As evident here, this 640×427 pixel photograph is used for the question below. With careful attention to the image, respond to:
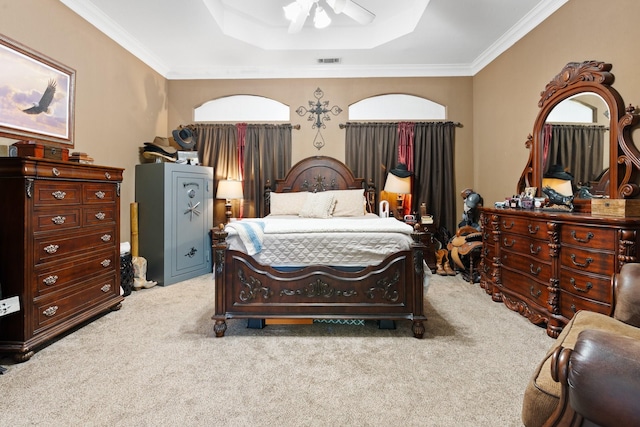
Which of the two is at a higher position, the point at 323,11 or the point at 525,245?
the point at 323,11

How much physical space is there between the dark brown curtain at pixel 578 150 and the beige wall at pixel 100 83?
4.66 metres

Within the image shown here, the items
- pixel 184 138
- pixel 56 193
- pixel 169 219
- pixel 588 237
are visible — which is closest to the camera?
pixel 588 237

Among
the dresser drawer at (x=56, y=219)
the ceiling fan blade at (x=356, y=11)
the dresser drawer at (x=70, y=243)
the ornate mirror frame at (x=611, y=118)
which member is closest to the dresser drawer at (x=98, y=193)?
the dresser drawer at (x=56, y=219)

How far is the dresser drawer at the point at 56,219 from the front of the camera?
2055 mm

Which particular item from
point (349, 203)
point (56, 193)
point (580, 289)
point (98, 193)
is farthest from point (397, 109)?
point (56, 193)

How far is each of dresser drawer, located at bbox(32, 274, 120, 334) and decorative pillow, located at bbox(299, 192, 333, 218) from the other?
2138 mm

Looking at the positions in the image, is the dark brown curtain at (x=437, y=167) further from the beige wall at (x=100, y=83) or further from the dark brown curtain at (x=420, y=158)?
the beige wall at (x=100, y=83)

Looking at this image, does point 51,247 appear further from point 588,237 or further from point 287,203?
point 588,237

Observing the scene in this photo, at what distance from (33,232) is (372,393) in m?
2.36

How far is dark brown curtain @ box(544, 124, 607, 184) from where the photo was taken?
97.4 inches

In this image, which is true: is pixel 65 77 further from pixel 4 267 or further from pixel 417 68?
pixel 417 68

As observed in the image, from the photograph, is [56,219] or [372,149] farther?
[372,149]

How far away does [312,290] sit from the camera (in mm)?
2291

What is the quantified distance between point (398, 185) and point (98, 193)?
341 cm
